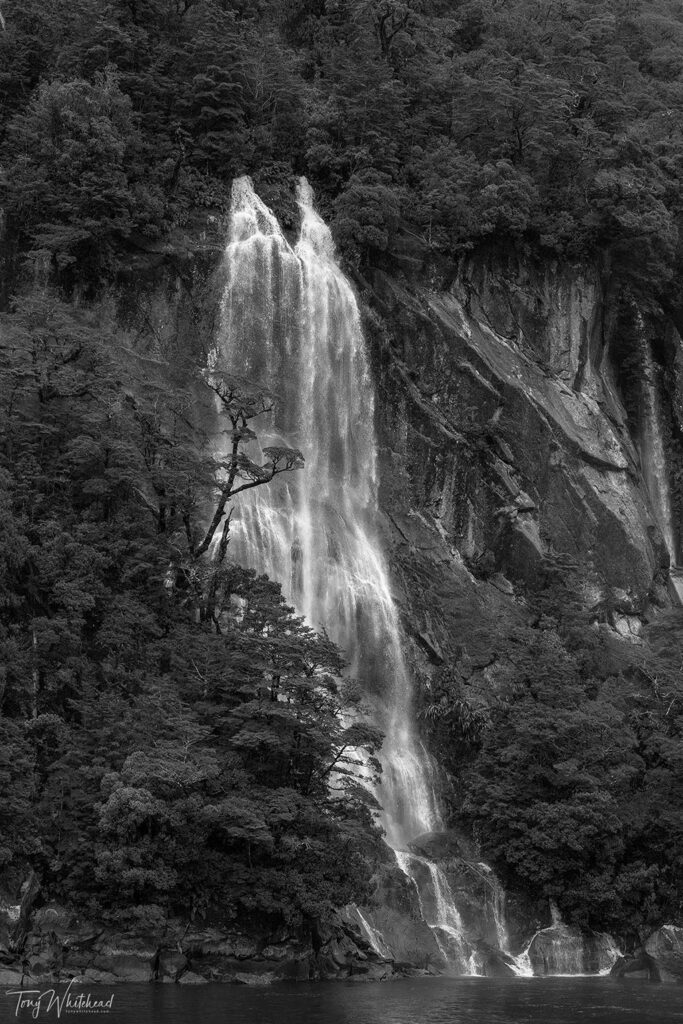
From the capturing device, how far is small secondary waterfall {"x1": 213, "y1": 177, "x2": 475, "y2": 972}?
2906 cm

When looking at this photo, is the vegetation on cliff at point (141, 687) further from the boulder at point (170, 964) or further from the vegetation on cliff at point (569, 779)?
the vegetation on cliff at point (569, 779)

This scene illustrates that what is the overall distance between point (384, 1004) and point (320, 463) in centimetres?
1889

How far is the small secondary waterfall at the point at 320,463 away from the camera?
95.3 feet

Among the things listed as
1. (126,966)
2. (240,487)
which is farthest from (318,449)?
(126,966)

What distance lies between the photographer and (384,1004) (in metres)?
17.7

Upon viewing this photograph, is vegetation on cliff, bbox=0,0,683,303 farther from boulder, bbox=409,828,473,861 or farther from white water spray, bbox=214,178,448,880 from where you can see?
boulder, bbox=409,828,473,861

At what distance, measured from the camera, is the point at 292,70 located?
42.6 metres

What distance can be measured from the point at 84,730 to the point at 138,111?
23585mm

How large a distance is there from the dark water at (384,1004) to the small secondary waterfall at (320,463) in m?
6.23

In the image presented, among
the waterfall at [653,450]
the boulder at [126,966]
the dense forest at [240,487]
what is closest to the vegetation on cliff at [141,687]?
the dense forest at [240,487]

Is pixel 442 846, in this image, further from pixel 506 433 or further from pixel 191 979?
pixel 506 433

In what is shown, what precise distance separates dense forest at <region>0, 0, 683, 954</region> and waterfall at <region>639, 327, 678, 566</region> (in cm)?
293

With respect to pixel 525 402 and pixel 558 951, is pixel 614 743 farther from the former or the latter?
pixel 525 402

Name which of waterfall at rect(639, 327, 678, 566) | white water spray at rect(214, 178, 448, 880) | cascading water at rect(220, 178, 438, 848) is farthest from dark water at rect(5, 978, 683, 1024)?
waterfall at rect(639, 327, 678, 566)
